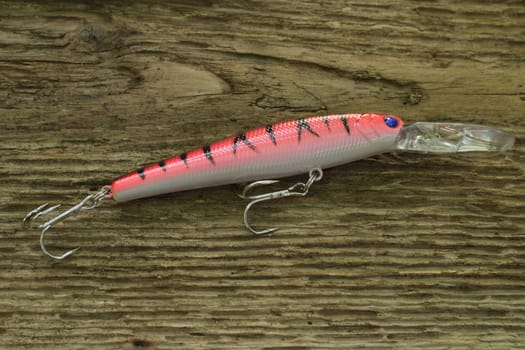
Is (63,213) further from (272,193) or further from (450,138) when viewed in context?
(450,138)

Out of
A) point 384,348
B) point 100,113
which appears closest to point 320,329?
point 384,348

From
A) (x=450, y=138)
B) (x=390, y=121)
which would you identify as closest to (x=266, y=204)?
(x=390, y=121)

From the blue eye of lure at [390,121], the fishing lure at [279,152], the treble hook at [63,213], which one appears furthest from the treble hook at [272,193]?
the treble hook at [63,213]

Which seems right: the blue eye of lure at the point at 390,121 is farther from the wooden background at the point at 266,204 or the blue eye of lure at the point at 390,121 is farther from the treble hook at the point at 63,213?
the treble hook at the point at 63,213

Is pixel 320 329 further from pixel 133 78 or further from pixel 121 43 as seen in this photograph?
pixel 121 43

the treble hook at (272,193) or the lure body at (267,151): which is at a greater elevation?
the lure body at (267,151)
